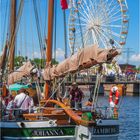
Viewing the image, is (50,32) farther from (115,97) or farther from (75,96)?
(115,97)

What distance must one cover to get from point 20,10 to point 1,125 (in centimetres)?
629

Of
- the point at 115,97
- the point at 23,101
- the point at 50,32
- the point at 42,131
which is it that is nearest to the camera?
the point at 42,131

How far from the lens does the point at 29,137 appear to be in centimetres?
1866

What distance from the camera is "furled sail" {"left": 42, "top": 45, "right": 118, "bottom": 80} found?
18.8 metres

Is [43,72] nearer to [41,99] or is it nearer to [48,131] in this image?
[41,99]

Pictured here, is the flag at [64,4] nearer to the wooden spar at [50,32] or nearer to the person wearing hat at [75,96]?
the wooden spar at [50,32]

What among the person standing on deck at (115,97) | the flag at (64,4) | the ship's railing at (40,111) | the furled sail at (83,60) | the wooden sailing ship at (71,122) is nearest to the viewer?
the wooden sailing ship at (71,122)

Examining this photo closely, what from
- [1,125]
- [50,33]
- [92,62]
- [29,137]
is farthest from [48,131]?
[50,33]

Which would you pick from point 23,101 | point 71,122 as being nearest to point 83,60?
point 71,122

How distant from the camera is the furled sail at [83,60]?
18.8 metres

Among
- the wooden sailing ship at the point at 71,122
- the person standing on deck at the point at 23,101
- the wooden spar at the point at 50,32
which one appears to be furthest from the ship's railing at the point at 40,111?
the wooden spar at the point at 50,32

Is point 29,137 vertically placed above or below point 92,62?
below

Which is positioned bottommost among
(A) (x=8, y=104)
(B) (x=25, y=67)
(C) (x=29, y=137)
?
(C) (x=29, y=137)

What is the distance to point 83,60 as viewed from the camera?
Answer: 784 inches
